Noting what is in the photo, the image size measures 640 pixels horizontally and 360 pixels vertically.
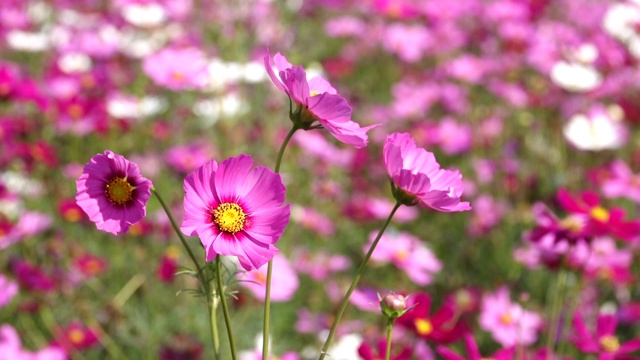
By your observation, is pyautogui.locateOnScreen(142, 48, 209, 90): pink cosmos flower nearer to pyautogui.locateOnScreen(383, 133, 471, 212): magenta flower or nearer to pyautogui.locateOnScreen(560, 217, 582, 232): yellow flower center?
pyautogui.locateOnScreen(560, 217, 582, 232): yellow flower center

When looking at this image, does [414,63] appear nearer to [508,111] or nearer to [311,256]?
[508,111]

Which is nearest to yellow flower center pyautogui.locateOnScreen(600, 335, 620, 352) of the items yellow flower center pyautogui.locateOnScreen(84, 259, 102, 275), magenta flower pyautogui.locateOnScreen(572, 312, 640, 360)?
magenta flower pyautogui.locateOnScreen(572, 312, 640, 360)

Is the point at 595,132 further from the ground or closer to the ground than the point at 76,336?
further from the ground

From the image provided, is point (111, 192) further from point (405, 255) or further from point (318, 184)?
point (318, 184)

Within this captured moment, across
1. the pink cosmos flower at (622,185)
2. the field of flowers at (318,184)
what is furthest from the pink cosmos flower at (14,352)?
the pink cosmos flower at (622,185)

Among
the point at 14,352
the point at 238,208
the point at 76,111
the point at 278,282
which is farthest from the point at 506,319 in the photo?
the point at 76,111

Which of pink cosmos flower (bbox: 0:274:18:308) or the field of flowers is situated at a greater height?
the field of flowers
